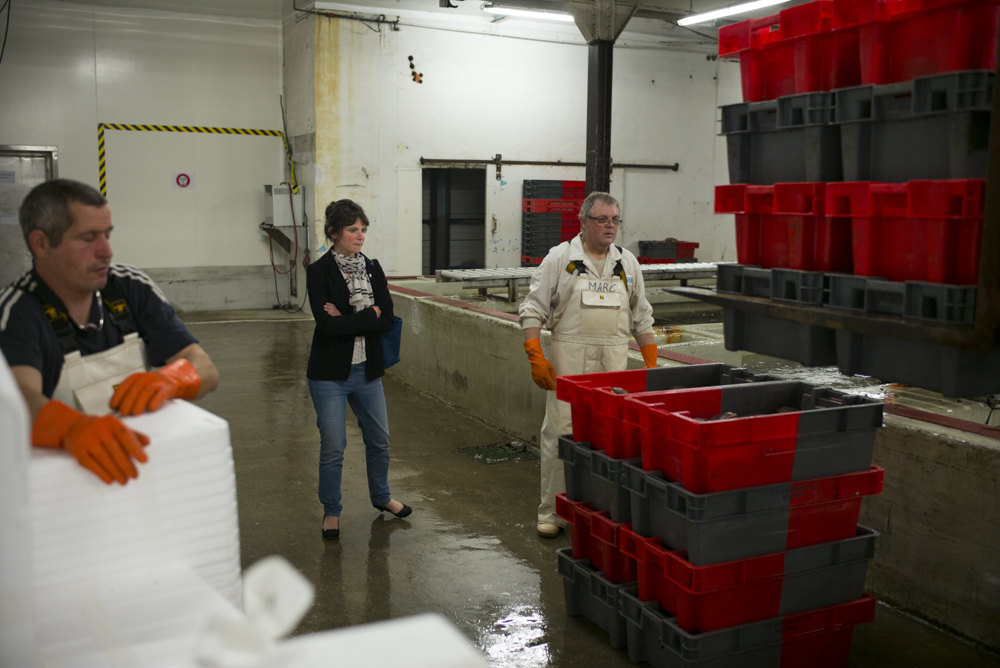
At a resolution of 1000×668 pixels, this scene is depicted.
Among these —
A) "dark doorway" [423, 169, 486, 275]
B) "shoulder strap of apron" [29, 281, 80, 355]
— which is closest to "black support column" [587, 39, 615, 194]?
"shoulder strap of apron" [29, 281, 80, 355]

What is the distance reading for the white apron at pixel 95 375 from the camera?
2.29 m

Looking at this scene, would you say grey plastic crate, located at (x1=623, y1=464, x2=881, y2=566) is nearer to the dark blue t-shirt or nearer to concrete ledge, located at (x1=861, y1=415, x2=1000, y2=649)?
concrete ledge, located at (x1=861, y1=415, x2=1000, y2=649)

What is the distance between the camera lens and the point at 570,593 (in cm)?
353

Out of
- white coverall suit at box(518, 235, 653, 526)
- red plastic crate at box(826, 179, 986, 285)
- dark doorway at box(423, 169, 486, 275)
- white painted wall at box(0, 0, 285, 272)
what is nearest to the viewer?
red plastic crate at box(826, 179, 986, 285)

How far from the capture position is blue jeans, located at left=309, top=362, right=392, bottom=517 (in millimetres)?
4195

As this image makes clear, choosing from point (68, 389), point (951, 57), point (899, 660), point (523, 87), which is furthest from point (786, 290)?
point (523, 87)

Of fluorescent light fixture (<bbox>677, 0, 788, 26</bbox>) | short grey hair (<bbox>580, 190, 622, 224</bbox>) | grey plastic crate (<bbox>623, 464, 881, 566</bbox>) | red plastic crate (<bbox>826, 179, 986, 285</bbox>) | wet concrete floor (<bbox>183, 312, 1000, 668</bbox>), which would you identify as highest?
fluorescent light fixture (<bbox>677, 0, 788, 26</bbox>)

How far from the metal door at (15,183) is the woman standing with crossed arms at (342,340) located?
8109 millimetres

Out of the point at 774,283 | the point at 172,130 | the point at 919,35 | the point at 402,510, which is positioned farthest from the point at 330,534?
the point at 172,130

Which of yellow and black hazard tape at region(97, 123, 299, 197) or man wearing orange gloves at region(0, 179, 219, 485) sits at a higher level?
yellow and black hazard tape at region(97, 123, 299, 197)

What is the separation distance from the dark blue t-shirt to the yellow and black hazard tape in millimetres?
9036

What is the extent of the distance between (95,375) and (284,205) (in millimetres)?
9205

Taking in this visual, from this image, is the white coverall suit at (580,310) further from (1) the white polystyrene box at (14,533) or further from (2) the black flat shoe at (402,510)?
(1) the white polystyrene box at (14,533)

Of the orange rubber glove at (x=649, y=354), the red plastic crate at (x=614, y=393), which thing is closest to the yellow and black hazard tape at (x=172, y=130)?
the orange rubber glove at (x=649, y=354)
